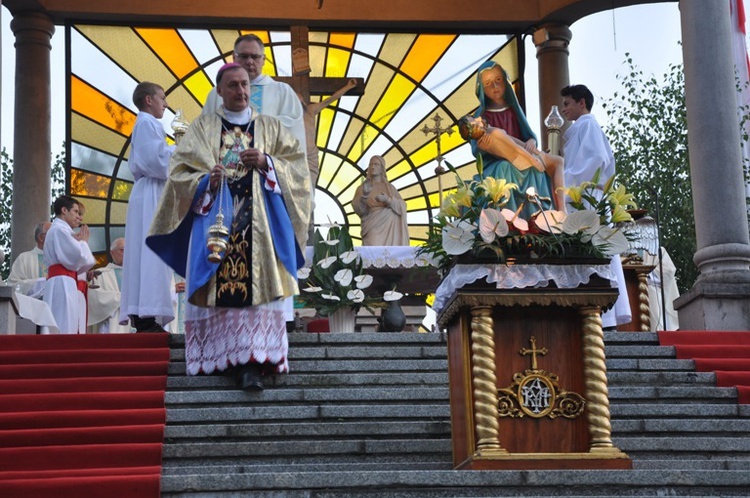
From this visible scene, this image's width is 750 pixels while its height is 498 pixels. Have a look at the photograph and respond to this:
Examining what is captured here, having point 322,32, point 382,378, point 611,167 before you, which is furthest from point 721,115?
point 322,32

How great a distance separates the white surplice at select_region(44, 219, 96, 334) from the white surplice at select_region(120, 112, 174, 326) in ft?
3.49

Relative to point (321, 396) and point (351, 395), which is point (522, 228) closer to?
point (351, 395)

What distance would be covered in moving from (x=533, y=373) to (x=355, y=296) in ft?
12.7

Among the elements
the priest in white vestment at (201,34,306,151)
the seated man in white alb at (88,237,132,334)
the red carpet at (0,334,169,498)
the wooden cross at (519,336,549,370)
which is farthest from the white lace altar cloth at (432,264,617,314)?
the seated man in white alb at (88,237,132,334)

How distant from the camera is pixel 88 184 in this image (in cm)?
1838

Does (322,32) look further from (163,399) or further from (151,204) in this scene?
(163,399)

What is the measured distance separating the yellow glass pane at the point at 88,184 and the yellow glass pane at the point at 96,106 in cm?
74

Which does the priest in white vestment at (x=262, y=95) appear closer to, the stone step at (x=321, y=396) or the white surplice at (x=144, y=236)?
the white surplice at (x=144, y=236)

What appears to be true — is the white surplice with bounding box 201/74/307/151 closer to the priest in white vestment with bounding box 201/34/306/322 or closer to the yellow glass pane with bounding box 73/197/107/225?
the priest in white vestment with bounding box 201/34/306/322

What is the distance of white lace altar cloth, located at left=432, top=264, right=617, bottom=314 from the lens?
24.6ft

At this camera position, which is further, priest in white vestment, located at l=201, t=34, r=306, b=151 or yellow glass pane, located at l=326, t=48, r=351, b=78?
yellow glass pane, located at l=326, t=48, r=351, b=78

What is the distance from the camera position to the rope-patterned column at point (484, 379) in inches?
286

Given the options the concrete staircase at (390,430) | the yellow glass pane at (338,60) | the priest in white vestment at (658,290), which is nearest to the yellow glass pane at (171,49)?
the yellow glass pane at (338,60)

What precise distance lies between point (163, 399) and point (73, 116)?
10.4 meters
